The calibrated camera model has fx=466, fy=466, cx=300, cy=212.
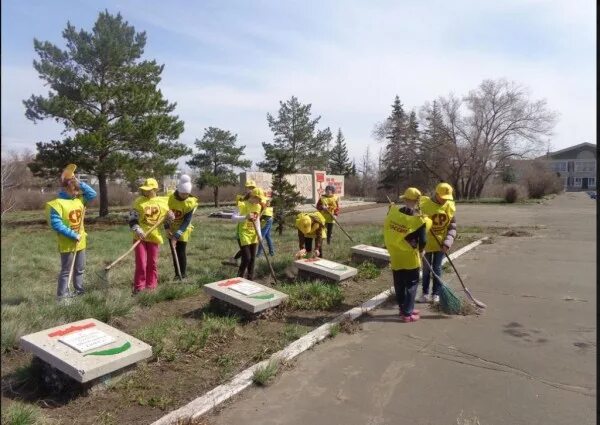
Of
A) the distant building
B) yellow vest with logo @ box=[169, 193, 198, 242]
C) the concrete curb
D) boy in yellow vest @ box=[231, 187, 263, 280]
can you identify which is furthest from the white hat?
the distant building

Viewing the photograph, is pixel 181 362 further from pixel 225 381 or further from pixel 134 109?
pixel 134 109

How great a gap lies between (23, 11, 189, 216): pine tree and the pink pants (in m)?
13.5

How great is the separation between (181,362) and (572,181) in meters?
98.5

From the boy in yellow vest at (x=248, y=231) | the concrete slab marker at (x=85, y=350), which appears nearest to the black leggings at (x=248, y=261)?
the boy in yellow vest at (x=248, y=231)

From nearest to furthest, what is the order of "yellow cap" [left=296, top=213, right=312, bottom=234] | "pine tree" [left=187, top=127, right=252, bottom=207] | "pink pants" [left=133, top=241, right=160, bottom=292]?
"pink pants" [left=133, top=241, right=160, bottom=292] → "yellow cap" [left=296, top=213, right=312, bottom=234] → "pine tree" [left=187, top=127, right=252, bottom=207]

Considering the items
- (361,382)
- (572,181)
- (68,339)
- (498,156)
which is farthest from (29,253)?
(572,181)

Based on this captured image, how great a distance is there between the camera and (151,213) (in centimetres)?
652

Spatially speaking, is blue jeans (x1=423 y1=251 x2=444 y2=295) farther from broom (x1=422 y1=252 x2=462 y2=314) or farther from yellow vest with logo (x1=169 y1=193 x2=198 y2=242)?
yellow vest with logo (x1=169 y1=193 x2=198 y2=242)

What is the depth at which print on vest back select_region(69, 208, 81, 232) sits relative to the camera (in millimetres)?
5902

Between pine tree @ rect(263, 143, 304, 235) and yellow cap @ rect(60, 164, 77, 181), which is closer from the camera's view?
yellow cap @ rect(60, 164, 77, 181)

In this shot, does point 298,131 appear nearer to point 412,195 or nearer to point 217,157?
point 217,157

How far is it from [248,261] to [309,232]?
1.73m

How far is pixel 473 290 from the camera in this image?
7.54 meters

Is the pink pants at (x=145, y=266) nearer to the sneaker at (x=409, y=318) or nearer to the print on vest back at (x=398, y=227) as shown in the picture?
the print on vest back at (x=398, y=227)
